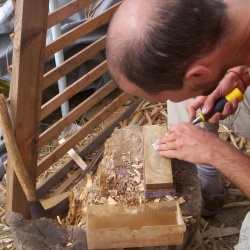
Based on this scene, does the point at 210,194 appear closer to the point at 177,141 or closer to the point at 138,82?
the point at 177,141

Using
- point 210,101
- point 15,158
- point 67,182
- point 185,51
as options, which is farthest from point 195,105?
point 67,182

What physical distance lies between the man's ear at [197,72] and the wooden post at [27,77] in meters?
1.03

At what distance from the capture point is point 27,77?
2.45 meters

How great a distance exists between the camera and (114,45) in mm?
1762

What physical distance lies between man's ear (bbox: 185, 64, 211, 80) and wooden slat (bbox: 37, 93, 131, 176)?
72.9 inches

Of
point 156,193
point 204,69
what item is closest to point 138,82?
point 204,69

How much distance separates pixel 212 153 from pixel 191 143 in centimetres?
12

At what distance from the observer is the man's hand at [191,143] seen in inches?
80.8

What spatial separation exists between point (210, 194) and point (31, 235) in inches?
62.0

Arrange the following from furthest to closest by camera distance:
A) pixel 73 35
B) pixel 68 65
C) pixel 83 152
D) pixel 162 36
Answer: pixel 83 152
pixel 68 65
pixel 73 35
pixel 162 36

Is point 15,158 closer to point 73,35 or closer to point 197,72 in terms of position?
point 73,35

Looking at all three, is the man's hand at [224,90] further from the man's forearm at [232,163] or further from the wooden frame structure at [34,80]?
the wooden frame structure at [34,80]

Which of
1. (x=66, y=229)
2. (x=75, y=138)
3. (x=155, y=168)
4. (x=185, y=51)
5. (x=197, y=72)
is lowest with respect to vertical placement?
(x=75, y=138)

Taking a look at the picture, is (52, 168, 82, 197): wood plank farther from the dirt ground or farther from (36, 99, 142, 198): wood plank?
the dirt ground
